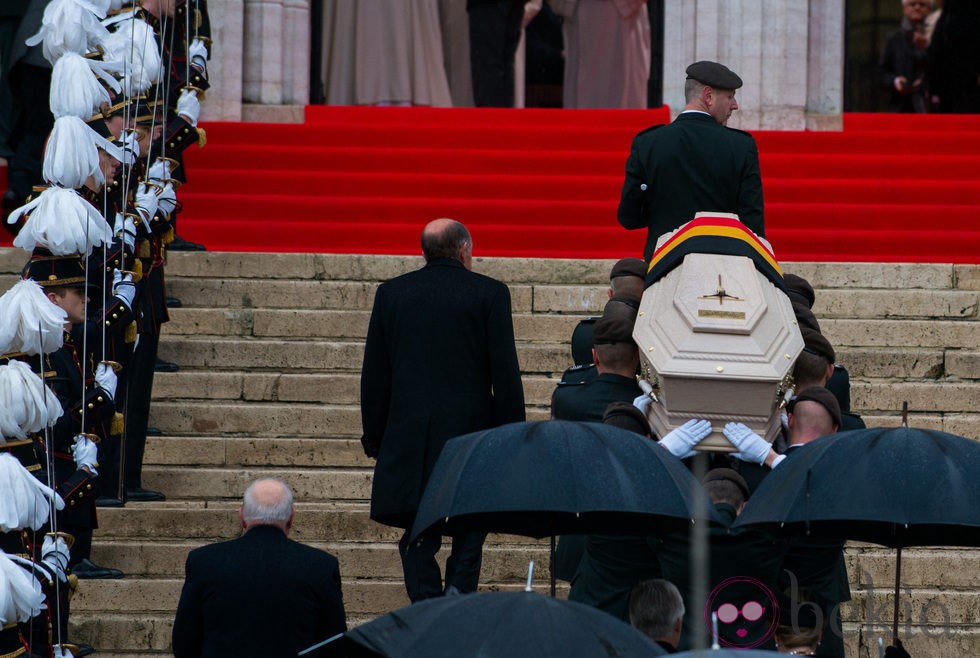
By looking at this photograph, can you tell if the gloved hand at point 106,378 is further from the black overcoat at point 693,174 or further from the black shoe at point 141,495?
the black overcoat at point 693,174

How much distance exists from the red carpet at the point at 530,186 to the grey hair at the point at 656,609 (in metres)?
7.37

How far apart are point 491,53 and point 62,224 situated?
32.5ft

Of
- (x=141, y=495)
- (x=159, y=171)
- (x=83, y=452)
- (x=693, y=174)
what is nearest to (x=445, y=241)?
(x=693, y=174)

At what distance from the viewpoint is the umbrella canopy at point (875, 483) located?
18.0 feet

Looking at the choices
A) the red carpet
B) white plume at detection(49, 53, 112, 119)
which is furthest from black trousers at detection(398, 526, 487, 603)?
the red carpet

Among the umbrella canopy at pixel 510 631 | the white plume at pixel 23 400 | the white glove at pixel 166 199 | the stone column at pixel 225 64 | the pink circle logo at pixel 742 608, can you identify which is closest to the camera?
the umbrella canopy at pixel 510 631

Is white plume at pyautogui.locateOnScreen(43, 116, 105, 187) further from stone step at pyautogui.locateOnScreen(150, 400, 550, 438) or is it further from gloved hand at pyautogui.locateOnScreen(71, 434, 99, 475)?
stone step at pyautogui.locateOnScreen(150, 400, 550, 438)

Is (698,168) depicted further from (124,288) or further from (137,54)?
(137,54)

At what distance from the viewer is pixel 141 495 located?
355 inches

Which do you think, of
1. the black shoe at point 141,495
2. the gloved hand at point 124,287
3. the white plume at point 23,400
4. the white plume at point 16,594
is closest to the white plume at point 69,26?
the gloved hand at point 124,287

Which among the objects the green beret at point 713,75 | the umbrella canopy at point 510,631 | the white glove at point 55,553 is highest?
the green beret at point 713,75

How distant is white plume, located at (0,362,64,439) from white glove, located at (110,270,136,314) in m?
1.76

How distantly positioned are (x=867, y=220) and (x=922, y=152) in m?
1.39

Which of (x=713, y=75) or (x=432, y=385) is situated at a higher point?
(x=713, y=75)
